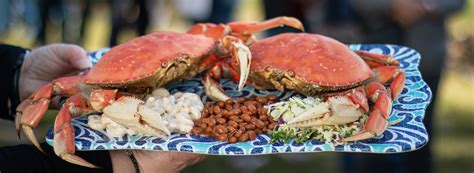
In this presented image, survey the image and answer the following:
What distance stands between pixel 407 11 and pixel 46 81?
225 cm

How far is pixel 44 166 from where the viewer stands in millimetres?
2531

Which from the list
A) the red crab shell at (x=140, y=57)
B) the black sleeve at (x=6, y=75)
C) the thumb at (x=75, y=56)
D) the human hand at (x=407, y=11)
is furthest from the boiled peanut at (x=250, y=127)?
the human hand at (x=407, y=11)

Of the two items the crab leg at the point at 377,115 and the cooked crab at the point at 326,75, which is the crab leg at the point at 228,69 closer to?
the cooked crab at the point at 326,75

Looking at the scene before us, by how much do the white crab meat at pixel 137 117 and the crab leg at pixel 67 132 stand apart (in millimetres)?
148

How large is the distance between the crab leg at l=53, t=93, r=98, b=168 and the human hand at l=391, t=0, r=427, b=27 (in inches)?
94.1

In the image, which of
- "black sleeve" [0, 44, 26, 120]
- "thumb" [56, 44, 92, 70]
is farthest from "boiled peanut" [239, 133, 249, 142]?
"black sleeve" [0, 44, 26, 120]

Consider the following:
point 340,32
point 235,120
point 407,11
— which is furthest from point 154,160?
point 340,32

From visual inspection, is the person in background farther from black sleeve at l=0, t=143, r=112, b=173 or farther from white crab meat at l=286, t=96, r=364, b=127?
white crab meat at l=286, t=96, r=364, b=127

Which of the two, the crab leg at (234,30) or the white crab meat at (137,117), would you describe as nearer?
the white crab meat at (137,117)

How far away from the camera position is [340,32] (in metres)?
5.31

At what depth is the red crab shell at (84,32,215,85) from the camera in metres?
2.62

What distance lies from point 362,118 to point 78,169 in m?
1.04

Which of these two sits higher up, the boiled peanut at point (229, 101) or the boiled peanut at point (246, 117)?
the boiled peanut at point (229, 101)

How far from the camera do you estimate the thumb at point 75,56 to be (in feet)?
9.98
